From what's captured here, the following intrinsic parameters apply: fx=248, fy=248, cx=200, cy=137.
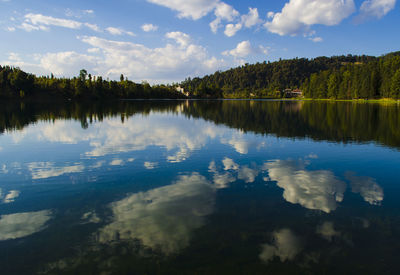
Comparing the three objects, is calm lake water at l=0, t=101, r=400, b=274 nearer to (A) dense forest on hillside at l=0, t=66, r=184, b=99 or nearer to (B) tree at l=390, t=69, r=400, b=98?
(B) tree at l=390, t=69, r=400, b=98

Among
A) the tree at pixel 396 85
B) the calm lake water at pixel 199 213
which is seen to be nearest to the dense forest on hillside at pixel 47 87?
the calm lake water at pixel 199 213

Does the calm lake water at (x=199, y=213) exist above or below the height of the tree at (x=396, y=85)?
below

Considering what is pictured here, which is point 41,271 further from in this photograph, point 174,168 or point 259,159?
point 259,159

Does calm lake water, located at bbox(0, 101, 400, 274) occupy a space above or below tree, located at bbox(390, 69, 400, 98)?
below

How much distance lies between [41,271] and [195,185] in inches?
319

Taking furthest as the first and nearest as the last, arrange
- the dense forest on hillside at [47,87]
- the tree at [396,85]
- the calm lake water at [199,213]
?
the dense forest on hillside at [47,87] → the tree at [396,85] → the calm lake water at [199,213]

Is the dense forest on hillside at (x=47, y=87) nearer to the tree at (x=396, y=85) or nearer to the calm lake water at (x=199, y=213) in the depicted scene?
the calm lake water at (x=199, y=213)

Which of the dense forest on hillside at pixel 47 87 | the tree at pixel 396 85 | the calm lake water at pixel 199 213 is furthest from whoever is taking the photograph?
the dense forest on hillside at pixel 47 87

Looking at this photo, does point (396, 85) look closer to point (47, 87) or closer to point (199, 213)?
point (199, 213)

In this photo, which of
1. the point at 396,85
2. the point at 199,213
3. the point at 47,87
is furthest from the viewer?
the point at 47,87

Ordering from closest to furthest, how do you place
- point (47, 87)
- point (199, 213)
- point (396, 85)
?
point (199, 213) → point (396, 85) → point (47, 87)

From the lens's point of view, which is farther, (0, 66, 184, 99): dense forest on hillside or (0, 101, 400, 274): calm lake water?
(0, 66, 184, 99): dense forest on hillside

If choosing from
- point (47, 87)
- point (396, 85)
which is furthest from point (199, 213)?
point (47, 87)

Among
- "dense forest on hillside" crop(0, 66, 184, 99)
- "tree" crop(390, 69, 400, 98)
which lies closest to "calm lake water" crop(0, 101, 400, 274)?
"tree" crop(390, 69, 400, 98)
